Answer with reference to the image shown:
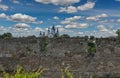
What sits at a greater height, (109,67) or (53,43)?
(53,43)

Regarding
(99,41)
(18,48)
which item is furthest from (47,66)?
(99,41)

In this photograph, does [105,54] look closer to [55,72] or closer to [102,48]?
[102,48]

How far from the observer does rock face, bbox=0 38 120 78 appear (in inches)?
577

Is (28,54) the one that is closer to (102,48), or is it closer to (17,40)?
(17,40)

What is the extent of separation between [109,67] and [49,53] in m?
2.60

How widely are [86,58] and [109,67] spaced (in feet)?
3.42

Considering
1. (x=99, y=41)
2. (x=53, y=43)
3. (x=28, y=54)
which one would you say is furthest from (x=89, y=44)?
(x=28, y=54)

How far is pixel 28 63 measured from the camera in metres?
14.9

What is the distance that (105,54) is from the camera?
579 inches

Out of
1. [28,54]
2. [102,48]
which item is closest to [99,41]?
[102,48]

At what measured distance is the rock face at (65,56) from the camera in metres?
14.6

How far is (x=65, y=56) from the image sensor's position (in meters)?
14.7

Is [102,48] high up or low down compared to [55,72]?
up

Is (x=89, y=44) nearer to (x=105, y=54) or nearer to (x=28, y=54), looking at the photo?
(x=105, y=54)
